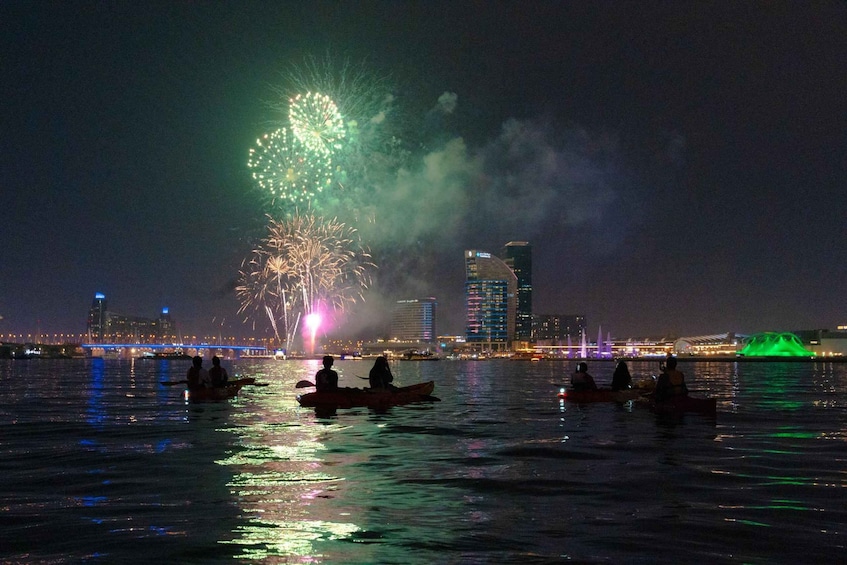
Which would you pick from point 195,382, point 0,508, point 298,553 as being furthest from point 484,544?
point 195,382

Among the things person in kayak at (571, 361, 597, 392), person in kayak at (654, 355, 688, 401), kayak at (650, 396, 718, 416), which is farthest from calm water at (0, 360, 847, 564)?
person in kayak at (571, 361, 597, 392)

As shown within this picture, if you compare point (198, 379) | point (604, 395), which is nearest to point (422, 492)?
point (604, 395)

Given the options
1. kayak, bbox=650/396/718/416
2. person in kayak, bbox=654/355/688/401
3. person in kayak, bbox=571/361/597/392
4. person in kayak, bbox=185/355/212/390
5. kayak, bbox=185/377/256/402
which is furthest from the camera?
person in kayak, bbox=185/355/212/390

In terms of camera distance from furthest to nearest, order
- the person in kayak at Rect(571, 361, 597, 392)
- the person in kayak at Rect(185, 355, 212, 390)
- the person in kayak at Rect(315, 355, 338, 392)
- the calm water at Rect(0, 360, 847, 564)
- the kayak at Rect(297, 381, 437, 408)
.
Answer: the person in kayak at Rect(185, 355, 212, 390)
the person in kayak at Rect(571, 361, 597, 392)
the person in kayak at Rect(315, 355, 338, 392)
the kayak at Rect(297, 381, 437, 408)
the calm water at Rect(0, 360, 847, 564)

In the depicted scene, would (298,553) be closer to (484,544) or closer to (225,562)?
(225,562)

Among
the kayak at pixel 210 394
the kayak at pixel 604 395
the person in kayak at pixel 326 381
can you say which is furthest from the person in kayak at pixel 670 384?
the kayak at pixel 210 394

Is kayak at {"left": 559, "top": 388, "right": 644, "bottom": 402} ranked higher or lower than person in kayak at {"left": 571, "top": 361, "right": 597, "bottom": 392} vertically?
lower

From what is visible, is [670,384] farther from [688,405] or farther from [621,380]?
[621,380]

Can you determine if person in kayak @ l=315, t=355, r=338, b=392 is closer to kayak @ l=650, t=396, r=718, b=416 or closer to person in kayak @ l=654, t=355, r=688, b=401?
person in kayak @ l=654, t=355, r=688, b=401
